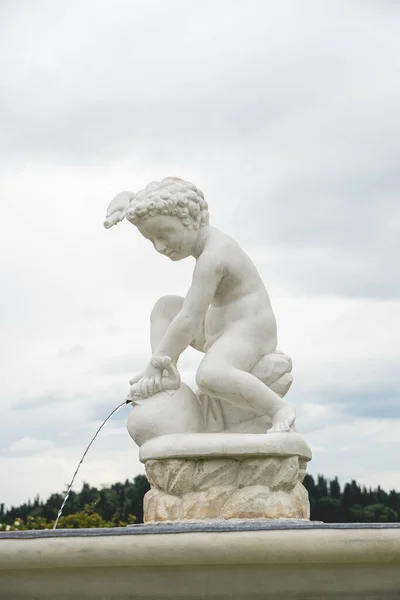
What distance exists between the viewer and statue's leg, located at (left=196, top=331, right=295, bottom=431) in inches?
228

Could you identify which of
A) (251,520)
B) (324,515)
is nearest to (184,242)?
(251,520)

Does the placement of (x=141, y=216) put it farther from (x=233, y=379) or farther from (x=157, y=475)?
(x=157, y=475)

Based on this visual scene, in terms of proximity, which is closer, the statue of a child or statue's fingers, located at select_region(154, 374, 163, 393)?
the statue of a child

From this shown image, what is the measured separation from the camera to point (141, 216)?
233 inches

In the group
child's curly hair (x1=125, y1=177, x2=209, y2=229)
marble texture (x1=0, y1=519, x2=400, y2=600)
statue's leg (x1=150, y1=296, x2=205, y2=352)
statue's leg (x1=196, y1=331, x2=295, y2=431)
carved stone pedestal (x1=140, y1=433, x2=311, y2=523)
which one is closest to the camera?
marble texture (x1=0, y1=519, x2=400, y2=600)

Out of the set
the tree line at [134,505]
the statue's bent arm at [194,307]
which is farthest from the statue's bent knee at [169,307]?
the tree line at [134,505]

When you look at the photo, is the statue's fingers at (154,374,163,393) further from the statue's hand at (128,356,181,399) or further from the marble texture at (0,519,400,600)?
the marble texture at (0,519,400,600)

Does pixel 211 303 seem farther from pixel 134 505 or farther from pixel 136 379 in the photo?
pixel 134 505

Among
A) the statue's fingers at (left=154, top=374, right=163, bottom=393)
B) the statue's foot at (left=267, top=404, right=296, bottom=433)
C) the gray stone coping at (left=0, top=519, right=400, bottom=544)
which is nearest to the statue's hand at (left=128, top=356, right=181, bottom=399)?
the statue's fingers at (left=154, top=374, right=163, bottom=393)

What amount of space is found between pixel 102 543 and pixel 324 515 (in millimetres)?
8996

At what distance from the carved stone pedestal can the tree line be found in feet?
22.2

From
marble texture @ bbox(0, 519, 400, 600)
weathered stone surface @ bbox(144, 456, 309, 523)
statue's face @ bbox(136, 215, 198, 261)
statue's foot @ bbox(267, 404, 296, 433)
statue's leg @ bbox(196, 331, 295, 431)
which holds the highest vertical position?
statue's face @ bbox(136, 215, 198, 261)

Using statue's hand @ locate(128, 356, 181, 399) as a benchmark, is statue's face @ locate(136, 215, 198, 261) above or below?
above

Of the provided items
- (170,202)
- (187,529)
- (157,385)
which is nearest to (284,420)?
(157,385)
